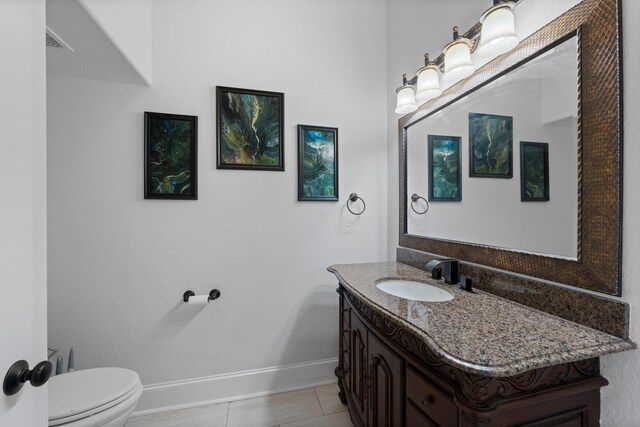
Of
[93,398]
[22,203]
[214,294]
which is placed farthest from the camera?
[214,294]

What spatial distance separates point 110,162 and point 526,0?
2301 millimetres

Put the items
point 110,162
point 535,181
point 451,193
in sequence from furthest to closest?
point 110,162
point 451,193
point 535,181

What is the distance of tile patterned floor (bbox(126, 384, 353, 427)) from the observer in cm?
165

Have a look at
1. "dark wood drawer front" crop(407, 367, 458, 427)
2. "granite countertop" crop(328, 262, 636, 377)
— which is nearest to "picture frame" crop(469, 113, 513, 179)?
"granite countertop" crop(328, 262, 636, 377)

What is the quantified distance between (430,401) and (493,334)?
0.93ft

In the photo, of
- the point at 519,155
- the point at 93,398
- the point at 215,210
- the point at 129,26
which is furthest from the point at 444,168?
the point at 93,398

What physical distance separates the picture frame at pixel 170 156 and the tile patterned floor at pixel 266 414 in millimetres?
1405

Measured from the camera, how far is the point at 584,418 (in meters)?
0.80

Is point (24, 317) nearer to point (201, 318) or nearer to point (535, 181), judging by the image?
point (201, 318)

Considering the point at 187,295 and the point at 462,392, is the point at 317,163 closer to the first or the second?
the point at 187,295

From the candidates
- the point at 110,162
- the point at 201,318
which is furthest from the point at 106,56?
the point at 201,318

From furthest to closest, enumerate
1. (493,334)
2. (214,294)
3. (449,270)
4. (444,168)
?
1. (214,294)
2. (444,168)
3. (449,270)
4. (493,334)

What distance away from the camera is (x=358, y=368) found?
142 cm

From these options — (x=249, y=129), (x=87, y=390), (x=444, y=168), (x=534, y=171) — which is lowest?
(x=87, y=390)
